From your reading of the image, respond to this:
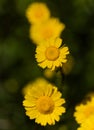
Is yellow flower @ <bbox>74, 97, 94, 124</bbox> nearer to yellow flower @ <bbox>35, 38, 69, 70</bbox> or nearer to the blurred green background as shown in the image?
yellow flower @ <bbox>35, 38, 69, 70</bbox>

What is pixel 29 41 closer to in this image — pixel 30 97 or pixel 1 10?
pixel 1 10

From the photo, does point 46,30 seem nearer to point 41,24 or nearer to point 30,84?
point 41,24

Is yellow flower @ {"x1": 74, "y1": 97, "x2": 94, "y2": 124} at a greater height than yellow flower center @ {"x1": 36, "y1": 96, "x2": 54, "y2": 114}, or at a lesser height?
greater

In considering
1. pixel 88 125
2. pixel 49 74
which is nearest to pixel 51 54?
pixel 88 125

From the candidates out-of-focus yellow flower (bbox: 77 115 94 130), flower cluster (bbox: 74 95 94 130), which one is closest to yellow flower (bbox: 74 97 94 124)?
flower cluster (bbox: 74 95 94 130)

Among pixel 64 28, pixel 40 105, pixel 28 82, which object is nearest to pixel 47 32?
pixel 64 28

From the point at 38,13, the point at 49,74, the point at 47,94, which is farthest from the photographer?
the point at 38,13
